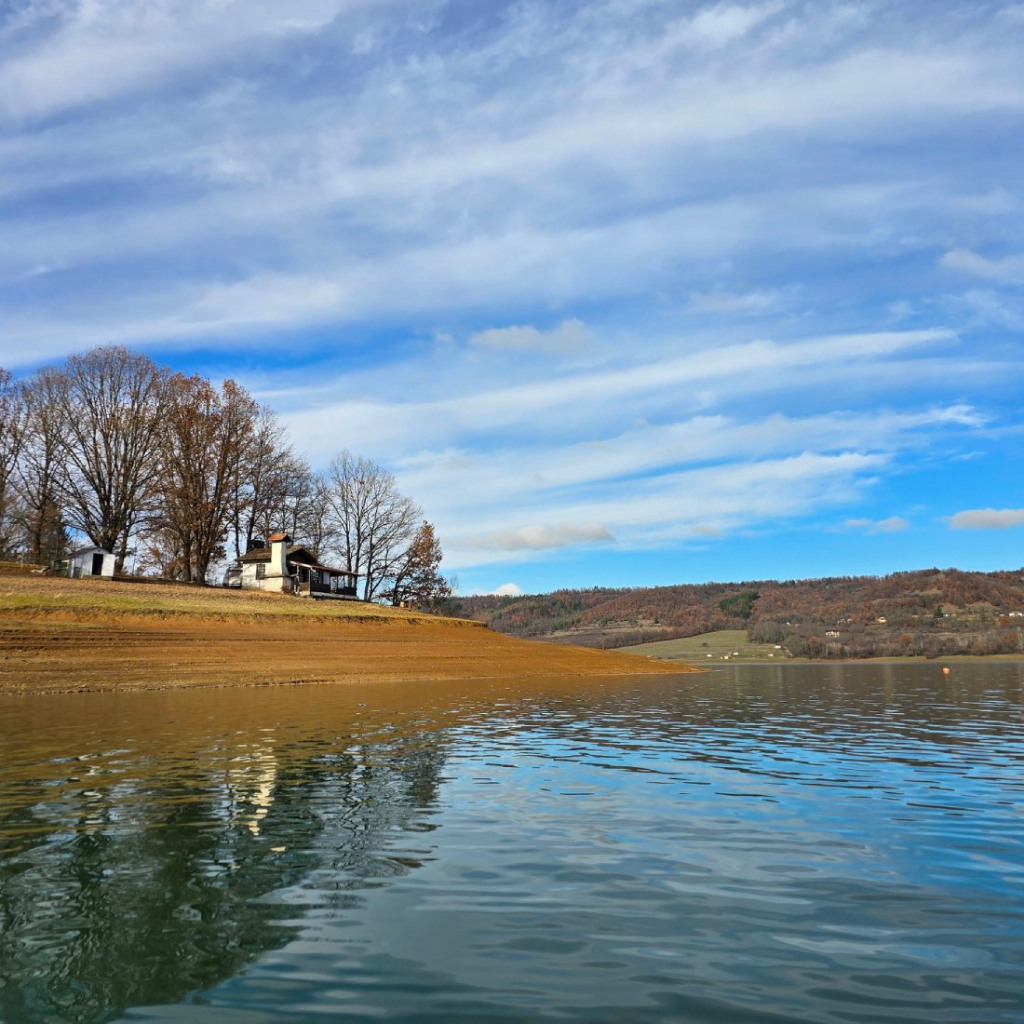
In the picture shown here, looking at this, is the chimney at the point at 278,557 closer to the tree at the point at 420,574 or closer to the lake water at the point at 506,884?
the tree at the point at 420,574

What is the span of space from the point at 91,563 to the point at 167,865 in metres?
59.8

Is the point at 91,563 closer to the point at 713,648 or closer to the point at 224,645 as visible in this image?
the point at 224,645

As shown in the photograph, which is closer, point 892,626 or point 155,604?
point 155,604

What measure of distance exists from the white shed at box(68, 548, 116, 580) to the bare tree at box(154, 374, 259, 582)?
6.34 metres

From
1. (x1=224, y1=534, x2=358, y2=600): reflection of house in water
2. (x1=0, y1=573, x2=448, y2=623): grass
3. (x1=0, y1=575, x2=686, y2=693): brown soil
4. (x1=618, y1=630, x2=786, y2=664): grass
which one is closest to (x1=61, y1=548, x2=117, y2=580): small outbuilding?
(x1=0, y1=573, x2=448, y2=623): grass

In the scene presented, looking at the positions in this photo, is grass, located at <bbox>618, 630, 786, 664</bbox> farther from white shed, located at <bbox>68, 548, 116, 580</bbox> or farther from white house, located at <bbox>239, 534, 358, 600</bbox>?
white shed, located at <bbox>68, 548, 116, 580</bbox>

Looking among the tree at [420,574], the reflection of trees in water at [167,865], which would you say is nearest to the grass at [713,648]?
the tree at [420,574]

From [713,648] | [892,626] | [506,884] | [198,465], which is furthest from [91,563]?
[892,626]

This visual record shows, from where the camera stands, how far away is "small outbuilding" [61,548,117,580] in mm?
60438

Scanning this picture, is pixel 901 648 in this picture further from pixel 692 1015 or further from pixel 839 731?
pixel 692 1015

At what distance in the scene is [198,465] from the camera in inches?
2643

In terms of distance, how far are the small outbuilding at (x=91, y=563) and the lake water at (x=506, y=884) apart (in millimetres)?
47645

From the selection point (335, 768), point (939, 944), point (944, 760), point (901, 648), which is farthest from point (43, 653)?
point (901, 648)

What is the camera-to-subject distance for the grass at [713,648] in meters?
137
